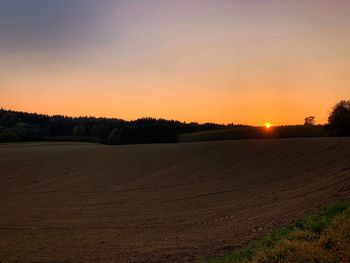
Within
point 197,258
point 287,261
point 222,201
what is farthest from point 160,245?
point 222,201

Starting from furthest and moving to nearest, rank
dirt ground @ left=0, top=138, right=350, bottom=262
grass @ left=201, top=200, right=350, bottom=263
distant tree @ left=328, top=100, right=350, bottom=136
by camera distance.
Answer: distant tree @ left=328, top=100, right=350, bottom=136 → dirt ground @ left=0, top=138, right=350, bottom=262 → grass @ left=201, top=200, right=350, bottom=263

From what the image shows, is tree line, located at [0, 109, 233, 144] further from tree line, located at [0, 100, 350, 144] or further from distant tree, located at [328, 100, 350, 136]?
distant tree, located at [328, 100, 350, 136]

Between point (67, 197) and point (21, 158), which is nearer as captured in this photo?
point (67, 197)

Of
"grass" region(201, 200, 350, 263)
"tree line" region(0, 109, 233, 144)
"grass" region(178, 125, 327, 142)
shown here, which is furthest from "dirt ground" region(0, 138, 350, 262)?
"tree line" region(0, 109, 233, 144)

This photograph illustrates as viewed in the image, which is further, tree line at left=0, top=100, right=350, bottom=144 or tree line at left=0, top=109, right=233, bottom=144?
tree line at left=0, top=109, right=233, bottom=144

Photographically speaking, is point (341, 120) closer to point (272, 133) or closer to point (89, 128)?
point (272, 133)

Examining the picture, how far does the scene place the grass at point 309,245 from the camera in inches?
322

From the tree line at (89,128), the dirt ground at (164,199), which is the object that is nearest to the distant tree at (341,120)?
the dirt ground at (164,199)

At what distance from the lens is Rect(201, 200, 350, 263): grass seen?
8188mm

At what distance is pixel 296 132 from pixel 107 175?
3416 cm

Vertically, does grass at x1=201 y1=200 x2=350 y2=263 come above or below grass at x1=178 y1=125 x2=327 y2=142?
below

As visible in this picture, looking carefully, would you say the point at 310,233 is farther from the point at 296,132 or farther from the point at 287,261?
the point at 296,132

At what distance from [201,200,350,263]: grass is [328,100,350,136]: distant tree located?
1855 inches

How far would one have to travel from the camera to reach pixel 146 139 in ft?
246
